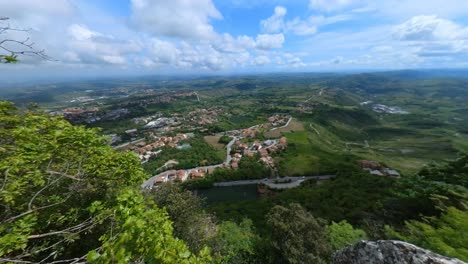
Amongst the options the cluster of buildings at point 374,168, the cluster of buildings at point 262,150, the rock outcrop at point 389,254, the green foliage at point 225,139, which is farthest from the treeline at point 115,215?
the green foliage at point 225,139

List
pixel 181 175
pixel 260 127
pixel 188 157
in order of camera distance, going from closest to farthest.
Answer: pixel 181 175 < pixel 188 157 < pixel 260 127

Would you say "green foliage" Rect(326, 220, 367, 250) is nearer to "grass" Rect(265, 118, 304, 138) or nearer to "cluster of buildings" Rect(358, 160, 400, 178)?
"cluster of buildings" Rect(358, 160, 400, 178)

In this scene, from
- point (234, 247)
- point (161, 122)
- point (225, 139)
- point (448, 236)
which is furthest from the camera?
point (161, 122)

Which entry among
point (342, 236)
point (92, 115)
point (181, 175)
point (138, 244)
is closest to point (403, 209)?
point (342, 236)

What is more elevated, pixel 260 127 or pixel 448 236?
pixel 448 236

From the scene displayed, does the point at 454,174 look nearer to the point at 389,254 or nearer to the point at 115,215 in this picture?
the point at 389,254

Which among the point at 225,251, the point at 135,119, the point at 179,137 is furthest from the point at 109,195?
the point at 135,119

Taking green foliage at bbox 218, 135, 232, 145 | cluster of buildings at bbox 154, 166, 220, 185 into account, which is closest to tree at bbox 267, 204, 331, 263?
cluster of buildings at bbox 154, 166, 220, 185

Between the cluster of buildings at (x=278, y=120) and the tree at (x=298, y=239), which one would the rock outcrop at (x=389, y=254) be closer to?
the tree at (x=298, y=239)
